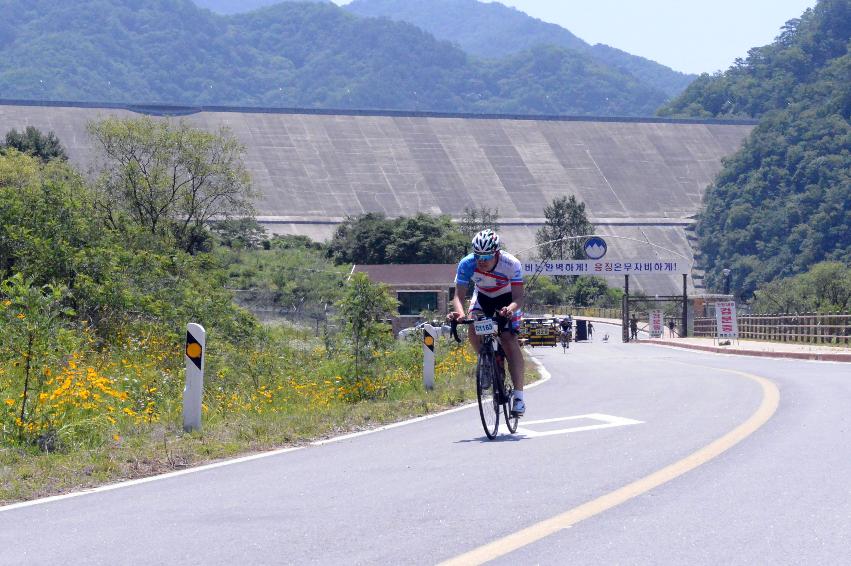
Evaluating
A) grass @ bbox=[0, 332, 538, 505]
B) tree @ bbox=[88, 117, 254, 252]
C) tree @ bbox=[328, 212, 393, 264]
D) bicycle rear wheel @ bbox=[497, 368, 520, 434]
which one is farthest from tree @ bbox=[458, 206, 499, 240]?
bicycle rear wheel @ bbox=[497, 368, 520, 434]

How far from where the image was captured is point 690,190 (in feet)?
406

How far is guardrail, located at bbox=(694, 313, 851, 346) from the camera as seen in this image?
36.0 metres

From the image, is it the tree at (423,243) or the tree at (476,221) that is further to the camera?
the tree at (476,221)

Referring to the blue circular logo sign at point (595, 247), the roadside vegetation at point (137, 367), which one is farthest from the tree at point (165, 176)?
the blue circular logo sign at point (595, 247)

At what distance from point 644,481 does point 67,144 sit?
10770 cm

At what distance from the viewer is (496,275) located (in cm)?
1028

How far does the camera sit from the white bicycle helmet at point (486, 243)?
32.7 ft

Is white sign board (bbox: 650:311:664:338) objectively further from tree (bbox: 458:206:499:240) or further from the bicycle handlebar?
the bicycle handlebar

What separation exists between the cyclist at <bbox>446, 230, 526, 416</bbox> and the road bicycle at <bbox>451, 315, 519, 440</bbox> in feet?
0.20

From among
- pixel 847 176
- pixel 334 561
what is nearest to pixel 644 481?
pixel 334 561

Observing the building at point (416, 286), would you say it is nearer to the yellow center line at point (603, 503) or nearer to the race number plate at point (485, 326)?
the race number plate at point (485, 326)

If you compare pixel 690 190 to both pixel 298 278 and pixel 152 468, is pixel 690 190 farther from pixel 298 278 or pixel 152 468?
pixel 152 468

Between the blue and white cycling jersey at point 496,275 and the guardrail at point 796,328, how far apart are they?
24.7 meters

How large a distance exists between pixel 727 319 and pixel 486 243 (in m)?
32.3
